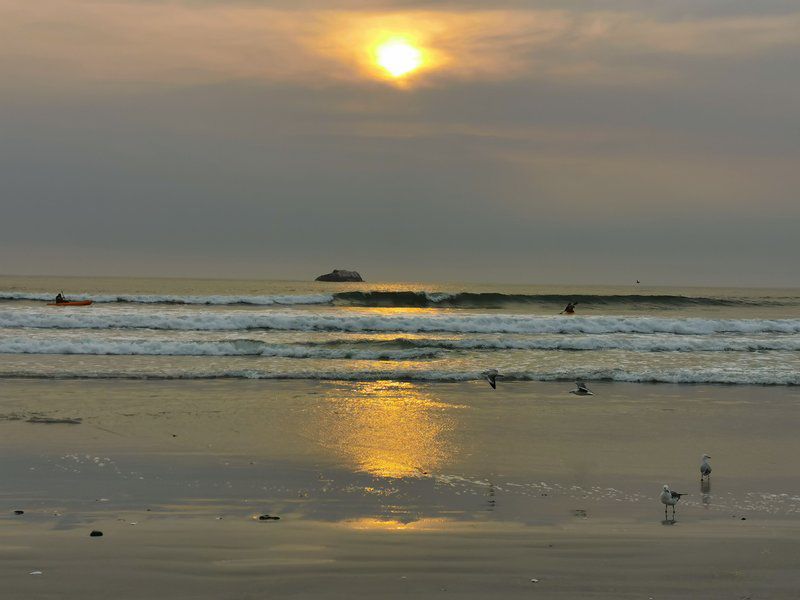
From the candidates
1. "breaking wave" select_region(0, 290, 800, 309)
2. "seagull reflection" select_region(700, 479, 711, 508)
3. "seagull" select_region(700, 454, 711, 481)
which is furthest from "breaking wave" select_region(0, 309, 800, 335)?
"seagull reflection" select_region(700, 479, 711, 508)

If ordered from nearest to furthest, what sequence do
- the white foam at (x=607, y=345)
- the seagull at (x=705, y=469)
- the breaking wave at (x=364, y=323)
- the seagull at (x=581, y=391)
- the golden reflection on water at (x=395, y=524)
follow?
1. the golden reflection on water at (x=395, y=524)
2. the seagull at (x=705, y=469)
3. the seagull at (x=581, y=391)
4. the white foam at (x=607, y=345)
5. the breaking wave at (x=364, y=323)

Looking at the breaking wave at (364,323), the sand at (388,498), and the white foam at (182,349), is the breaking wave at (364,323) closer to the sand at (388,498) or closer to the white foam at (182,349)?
the white foam at (182,349)

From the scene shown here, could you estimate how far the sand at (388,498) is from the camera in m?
5.26

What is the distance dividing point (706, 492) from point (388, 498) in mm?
3073

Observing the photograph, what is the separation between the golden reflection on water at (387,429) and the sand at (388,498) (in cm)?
5

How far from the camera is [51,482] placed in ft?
24.8

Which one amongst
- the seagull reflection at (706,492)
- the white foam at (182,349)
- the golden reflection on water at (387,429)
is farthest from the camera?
the white foam at (182,349)

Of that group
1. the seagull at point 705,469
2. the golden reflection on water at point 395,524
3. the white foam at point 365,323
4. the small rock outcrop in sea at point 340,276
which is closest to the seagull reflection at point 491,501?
the golden reflection on water at point 395,524

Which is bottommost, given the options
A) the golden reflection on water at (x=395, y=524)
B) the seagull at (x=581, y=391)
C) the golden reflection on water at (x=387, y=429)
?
the golden reflection on water at (x=395, y=524)

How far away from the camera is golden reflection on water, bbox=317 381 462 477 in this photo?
8.70 metres

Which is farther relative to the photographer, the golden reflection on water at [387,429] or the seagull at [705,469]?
the golden reflection on water at [387,429]

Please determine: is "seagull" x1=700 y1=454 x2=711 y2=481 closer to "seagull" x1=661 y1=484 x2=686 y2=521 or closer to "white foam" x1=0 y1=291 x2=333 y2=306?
"seagull" x1=661 y1=484 x2=686 y2=521

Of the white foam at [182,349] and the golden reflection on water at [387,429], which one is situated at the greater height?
the white foam at [182,349]

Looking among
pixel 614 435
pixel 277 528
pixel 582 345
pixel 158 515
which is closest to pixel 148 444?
pixel 158 515
